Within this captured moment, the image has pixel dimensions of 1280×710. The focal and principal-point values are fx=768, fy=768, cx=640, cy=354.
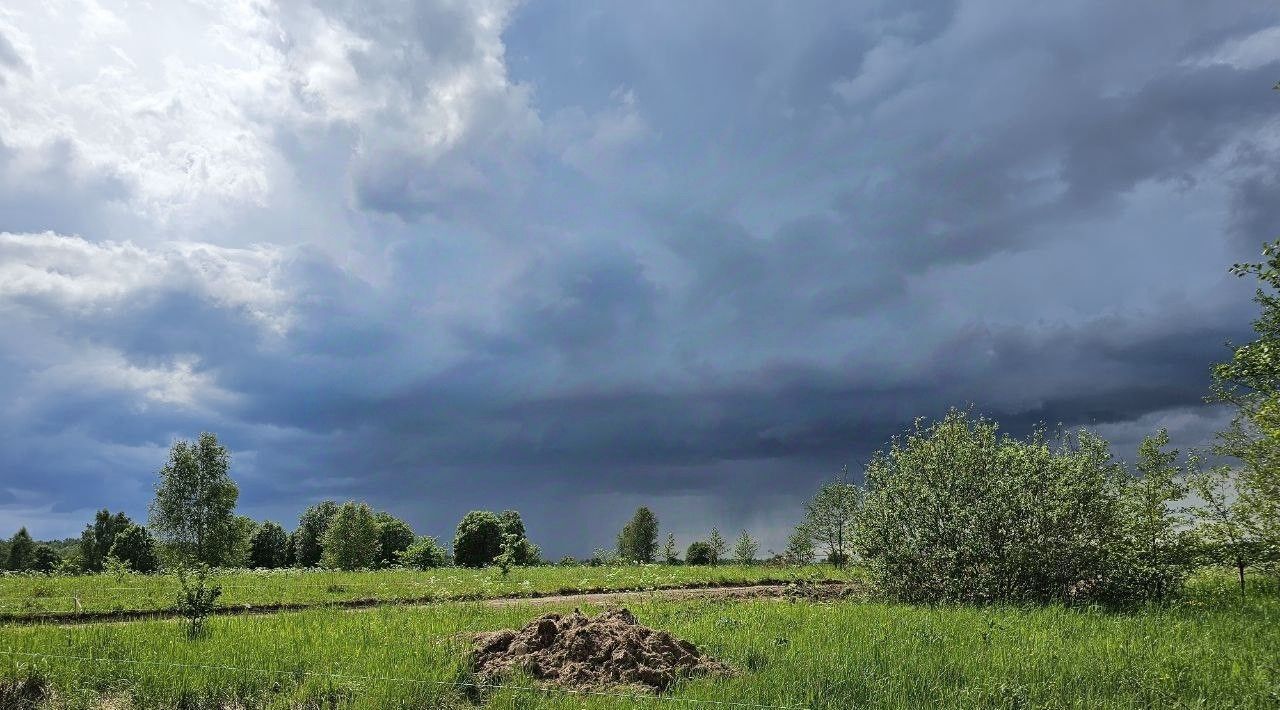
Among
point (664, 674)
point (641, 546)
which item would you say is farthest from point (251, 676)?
point (641, 546)

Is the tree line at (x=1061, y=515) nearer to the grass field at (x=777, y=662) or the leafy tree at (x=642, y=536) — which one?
the grass field at (x=777, y=662)

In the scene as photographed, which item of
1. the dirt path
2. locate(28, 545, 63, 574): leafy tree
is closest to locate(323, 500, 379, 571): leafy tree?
the dirt path

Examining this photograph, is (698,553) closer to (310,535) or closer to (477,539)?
(477,539)

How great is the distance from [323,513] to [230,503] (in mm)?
47906

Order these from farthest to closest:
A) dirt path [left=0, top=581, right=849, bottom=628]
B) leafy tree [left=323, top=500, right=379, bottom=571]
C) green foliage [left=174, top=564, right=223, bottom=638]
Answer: leafy tree [left=323, top=500, right=379, bottom=571], dirt path [left=0, top=581, right=849, bottom=628], green foliage [left=174, top=564, right=223, bottom=638]

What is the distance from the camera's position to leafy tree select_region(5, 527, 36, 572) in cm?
9944

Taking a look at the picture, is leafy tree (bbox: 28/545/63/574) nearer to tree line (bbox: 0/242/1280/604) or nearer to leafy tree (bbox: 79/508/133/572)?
leafy tree (bbox: 79/508/133/572)

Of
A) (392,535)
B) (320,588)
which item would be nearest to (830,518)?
(320,588)

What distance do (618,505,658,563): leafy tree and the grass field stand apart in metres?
67.7

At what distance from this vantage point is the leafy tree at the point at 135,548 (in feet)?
277

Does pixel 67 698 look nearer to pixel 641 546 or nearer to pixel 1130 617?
pixel 1130 617

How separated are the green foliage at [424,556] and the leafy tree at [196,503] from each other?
505 inches

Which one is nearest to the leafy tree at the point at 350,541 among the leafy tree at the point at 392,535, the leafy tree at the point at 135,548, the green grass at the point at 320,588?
the leafy tree at the point at 392,535

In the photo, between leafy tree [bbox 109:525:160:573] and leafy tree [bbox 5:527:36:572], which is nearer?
leafy tree [bbox 109:525:160:573]
